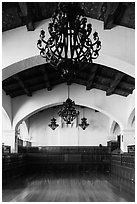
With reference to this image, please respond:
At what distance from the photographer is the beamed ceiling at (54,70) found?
6.12 meters

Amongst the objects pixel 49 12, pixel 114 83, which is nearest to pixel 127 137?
pixel 114 83

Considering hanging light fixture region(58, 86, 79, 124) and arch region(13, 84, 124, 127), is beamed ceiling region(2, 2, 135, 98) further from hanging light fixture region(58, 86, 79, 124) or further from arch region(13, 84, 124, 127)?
hanging light fixture region(58, 86, 79, 124)

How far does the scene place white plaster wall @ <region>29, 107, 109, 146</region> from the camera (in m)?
17.8

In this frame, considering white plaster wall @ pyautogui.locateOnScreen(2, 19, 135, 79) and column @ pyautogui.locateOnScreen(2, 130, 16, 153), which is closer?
white plaster wall @ pyautogui.locateOnScreen(2, 19, 135, 79)

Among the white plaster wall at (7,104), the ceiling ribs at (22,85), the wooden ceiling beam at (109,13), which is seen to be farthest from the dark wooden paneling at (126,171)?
the white plaster wall at (7,104)

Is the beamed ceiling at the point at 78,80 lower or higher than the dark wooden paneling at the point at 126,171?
higher

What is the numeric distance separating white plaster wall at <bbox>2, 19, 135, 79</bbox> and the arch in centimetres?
589

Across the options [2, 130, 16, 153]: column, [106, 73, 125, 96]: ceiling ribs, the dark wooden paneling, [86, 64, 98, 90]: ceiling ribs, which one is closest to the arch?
[2, 130, 16, 153]: column

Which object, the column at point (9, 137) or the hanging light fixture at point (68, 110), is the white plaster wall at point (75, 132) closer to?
the column at point (9, 137)

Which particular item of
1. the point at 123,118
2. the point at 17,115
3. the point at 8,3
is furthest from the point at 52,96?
the point at 8,3

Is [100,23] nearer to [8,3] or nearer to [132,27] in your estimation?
[132,27]

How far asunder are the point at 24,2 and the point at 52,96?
25.4 feet

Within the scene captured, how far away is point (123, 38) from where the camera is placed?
281 inches

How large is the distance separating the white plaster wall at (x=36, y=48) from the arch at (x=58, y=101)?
589 cm
